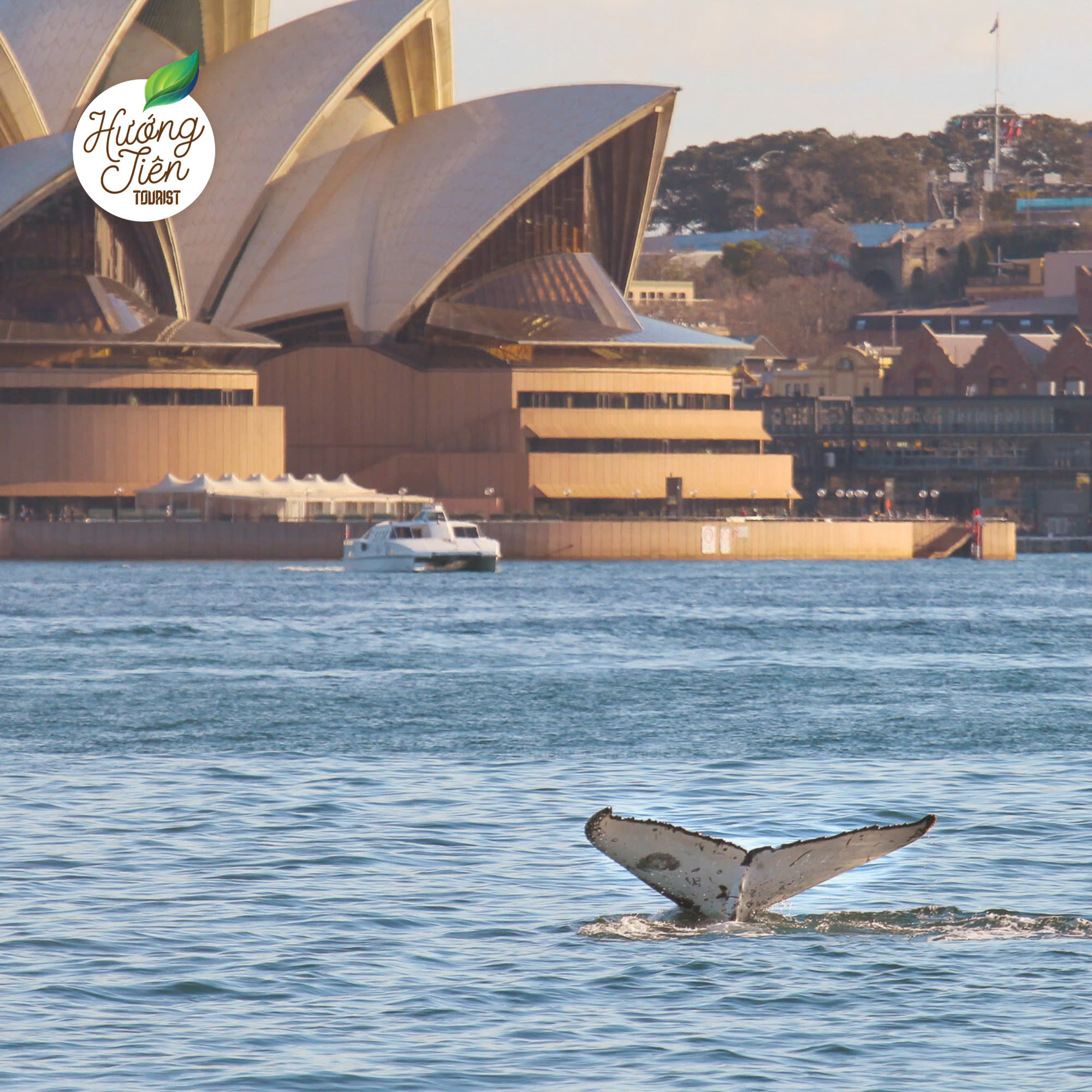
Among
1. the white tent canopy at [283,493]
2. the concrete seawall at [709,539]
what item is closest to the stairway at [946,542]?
the concrete seawall at [709,539]

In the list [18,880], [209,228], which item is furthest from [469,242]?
[18,880]

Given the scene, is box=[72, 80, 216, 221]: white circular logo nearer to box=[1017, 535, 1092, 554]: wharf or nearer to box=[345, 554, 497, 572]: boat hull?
box=[345, 554, 497, 572]: boat hull

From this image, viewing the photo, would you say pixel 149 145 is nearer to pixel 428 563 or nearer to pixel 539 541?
pixel 539 541

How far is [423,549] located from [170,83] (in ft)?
94.4

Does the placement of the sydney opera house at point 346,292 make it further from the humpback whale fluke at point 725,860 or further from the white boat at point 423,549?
the humpback whale fluke at point 725,860

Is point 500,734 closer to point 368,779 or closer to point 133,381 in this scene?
point 368,779

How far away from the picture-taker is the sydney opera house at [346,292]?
84.6m

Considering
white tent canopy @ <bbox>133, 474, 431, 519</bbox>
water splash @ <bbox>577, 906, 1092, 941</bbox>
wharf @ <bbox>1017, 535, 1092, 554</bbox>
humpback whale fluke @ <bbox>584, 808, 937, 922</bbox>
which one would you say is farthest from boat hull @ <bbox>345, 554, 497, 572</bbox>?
humpback whale fluke @ <bbox>584, 808, 937, 922</bbox>

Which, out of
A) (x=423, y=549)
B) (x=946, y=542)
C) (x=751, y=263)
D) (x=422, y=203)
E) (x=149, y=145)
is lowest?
(x=946, y=542)

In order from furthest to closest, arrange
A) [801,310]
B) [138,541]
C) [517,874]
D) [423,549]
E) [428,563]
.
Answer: [801,310]
[138,541]
[428,563]
[423,549]
[517,874]

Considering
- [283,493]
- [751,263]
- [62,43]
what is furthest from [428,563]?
[751,263]

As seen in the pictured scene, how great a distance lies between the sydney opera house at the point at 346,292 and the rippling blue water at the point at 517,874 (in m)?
46.5

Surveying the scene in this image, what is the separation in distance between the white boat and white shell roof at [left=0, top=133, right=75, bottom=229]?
68.0 ft

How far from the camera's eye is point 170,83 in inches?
3588
